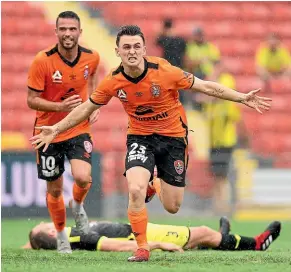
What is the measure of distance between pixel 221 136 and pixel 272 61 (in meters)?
2.65

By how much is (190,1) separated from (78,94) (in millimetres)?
9354

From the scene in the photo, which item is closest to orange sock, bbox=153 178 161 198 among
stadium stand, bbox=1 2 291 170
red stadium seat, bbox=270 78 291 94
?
stadium stand, bbox=1 2 291 170

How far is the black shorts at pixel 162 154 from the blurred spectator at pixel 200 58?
7.53 metres

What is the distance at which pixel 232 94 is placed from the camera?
8.52 metres

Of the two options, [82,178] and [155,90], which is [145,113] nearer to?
[155,90]

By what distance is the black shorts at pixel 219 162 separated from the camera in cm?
1555

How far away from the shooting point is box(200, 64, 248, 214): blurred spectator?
15414mm

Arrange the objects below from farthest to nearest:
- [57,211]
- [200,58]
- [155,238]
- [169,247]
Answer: [200,58] < [57,211] < [155,238] < [169,247]

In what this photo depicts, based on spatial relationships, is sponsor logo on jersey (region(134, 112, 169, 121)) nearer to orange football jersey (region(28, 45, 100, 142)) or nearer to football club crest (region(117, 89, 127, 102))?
football club crest (region(117, 89, 127, 102))

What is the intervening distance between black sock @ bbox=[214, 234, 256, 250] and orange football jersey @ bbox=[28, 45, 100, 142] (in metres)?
1.71

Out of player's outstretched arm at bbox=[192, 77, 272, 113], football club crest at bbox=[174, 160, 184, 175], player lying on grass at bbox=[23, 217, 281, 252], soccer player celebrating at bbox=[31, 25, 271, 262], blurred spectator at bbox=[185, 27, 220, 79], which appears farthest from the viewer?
blurred spectator at bbox=[185, 27, 220, 79]

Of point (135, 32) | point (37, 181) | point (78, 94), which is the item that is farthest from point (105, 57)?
point (135, 32)

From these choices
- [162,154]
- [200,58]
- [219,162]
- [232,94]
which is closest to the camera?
[232,94]

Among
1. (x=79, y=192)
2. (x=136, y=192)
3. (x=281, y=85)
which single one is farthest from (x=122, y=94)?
(x=281, y=85)
